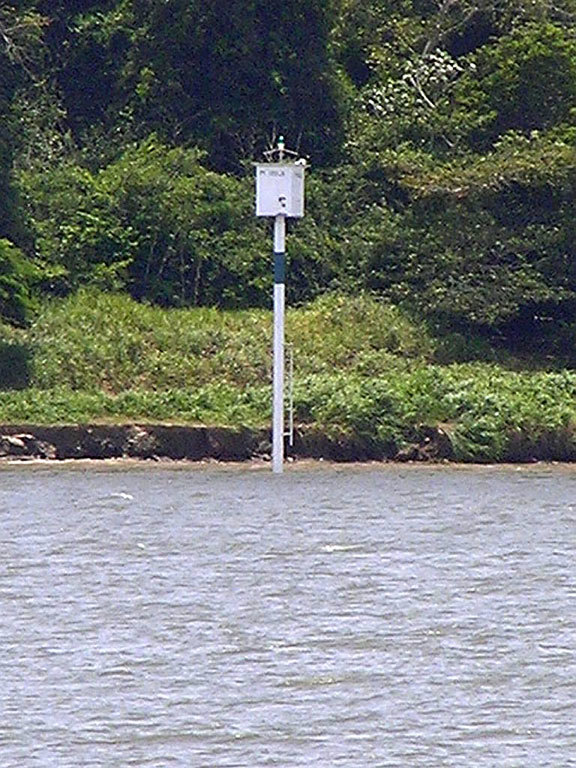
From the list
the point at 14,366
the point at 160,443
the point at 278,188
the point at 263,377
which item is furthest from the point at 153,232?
the point at 278,188

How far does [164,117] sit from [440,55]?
5.04 meters

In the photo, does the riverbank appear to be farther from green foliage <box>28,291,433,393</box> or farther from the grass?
green foliage <box>28,291,433,393</box>

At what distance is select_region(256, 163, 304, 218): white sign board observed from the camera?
28328 mm

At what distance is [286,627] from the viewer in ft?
57.3

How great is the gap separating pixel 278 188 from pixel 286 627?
38.5 feet

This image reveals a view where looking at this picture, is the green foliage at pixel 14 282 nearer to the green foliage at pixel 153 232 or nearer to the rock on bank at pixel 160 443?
the green foliage at pixel 153 232

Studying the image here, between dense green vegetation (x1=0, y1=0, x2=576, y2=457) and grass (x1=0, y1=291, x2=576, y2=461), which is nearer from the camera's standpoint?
grass (x1=0, y1=291, x2=576, y2=461)

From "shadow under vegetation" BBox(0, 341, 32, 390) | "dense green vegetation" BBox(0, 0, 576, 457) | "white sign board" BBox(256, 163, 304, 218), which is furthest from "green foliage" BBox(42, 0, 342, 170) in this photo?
"white sign board" BBox(256, 163, 304, 218)

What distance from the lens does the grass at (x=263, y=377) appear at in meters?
30.7

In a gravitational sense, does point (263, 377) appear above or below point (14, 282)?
below

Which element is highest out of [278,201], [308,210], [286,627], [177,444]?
[308,210]

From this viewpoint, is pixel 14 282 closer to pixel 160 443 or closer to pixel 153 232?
pixel 160 443

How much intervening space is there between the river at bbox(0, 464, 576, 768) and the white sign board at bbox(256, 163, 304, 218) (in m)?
3.70

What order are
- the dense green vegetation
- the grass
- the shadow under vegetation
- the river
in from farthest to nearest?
the dense green vegetation → the shadow under vegetation → the grass → the river
